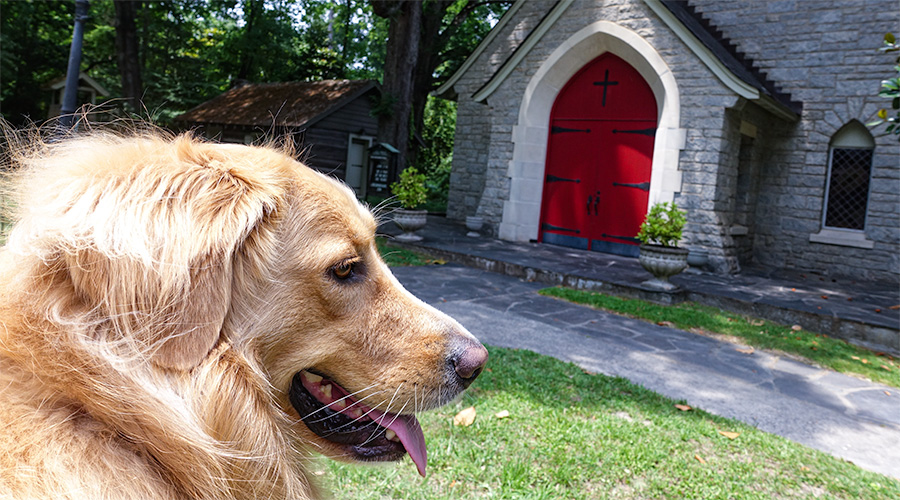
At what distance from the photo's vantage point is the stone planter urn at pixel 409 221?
12469mm

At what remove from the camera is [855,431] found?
4543 millimetres

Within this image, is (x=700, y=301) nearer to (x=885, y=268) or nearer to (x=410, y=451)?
(x=885, y=268)

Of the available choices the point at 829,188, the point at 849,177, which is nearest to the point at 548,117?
the point at 829,188

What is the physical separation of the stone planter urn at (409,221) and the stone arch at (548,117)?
2315mm

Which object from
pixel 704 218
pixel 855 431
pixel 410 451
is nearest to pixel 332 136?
pixel 704 218

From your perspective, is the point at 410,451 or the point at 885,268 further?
the point at 885,268

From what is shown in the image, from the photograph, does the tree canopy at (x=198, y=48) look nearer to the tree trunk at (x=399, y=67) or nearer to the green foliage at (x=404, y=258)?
the tree trunk at (x=399, y=67)

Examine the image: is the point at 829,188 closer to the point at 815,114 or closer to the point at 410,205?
the point at 815,114

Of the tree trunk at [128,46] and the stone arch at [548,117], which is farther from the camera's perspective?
the tree trunk at [128,46]

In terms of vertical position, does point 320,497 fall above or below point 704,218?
below

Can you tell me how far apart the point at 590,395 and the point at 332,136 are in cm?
1662

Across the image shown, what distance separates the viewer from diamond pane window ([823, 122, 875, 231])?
40.5ft

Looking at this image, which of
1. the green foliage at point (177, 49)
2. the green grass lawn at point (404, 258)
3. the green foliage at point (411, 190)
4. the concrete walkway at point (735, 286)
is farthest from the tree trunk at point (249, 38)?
the green grass lawn at point (404, 258)

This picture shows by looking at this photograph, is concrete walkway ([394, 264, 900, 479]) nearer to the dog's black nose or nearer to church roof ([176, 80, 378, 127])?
the dog's black nose
